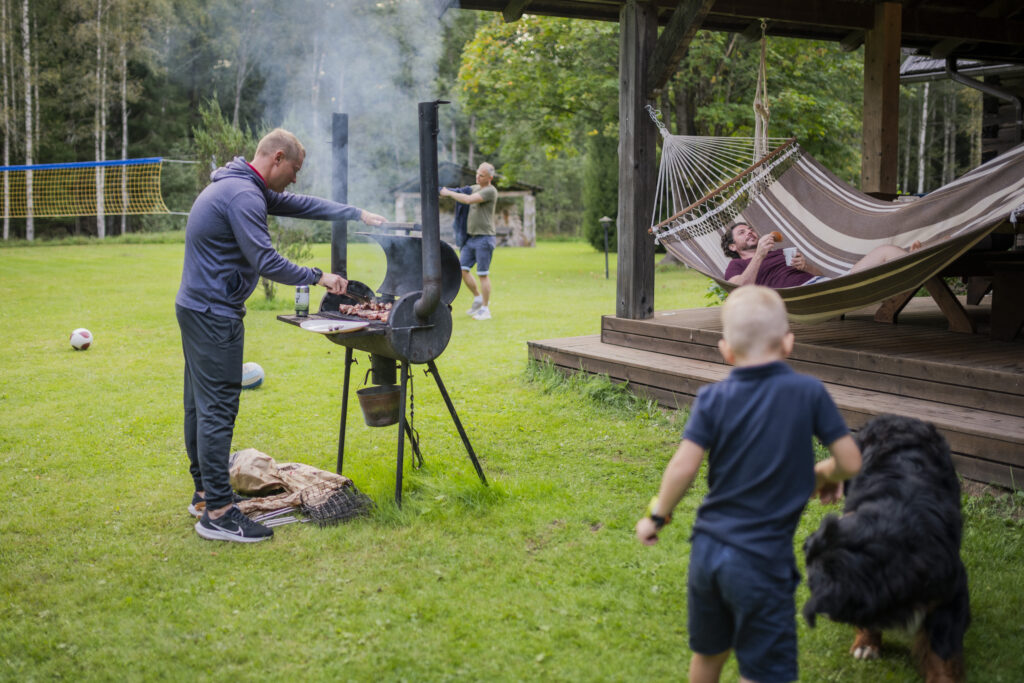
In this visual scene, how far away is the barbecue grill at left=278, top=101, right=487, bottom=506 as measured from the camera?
3252 mm

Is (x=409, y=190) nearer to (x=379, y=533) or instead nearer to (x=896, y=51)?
(x=896, y=51)

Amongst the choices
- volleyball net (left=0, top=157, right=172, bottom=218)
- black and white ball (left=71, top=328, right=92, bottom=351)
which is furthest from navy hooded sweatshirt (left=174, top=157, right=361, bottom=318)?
volleyball net (left=0, top=157, right=172, bottom=218)

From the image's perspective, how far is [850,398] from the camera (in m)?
3.96

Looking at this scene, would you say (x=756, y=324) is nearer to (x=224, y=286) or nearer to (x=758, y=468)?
(x=758, y=468)

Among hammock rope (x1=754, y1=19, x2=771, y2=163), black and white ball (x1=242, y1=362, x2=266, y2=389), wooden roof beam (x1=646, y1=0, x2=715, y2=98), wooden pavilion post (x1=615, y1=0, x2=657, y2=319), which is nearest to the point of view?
wooden roof beam (x1=646, y1=0, x2=715, y2=98)

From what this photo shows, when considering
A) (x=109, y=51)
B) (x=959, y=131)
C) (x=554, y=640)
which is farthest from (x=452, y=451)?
(x=959, y=131)

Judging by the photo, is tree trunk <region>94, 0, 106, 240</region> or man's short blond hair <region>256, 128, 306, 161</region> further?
tree trunk <region>94, 0, 106, 240</region>

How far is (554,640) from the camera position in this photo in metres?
2.41

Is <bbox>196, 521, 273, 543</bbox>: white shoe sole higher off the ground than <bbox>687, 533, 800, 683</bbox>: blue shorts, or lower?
lower

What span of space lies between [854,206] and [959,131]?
26.6 m

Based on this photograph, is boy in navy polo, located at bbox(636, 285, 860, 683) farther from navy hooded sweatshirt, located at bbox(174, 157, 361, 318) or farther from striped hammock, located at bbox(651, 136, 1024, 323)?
striped hammock, located at bbox(651, 136, 1024, 323)

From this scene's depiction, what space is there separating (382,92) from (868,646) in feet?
19.3

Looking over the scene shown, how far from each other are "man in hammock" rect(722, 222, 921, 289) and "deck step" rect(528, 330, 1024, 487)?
469mm

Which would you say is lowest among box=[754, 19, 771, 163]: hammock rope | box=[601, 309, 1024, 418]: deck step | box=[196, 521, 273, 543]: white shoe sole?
box=[196, 521, 273, 543]: white shoe sole
